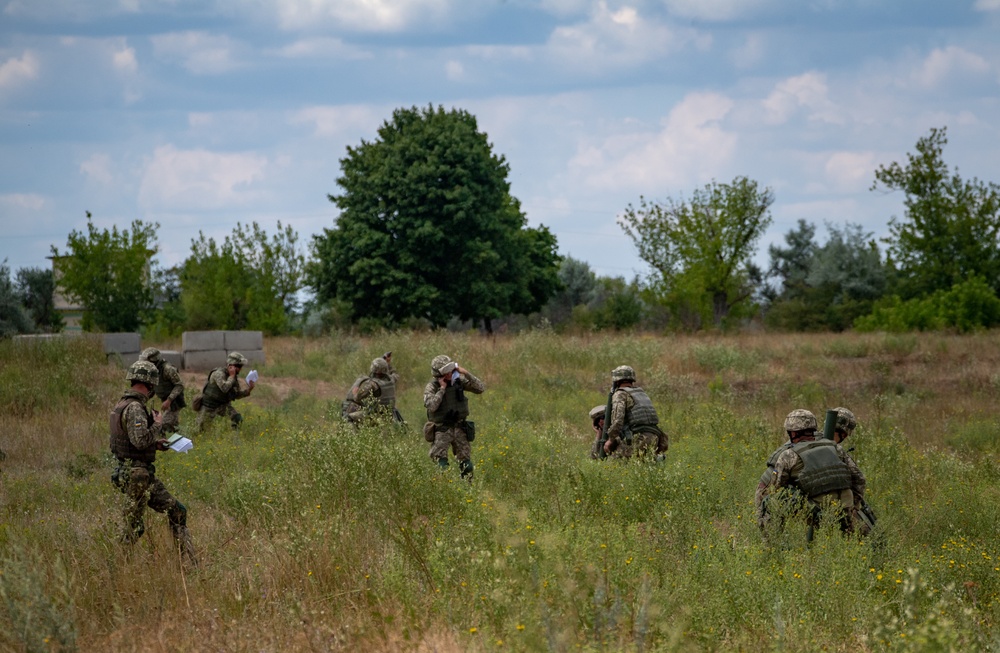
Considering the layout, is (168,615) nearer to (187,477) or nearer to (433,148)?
(187,477)

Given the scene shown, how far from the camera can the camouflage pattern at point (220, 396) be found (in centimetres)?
1402

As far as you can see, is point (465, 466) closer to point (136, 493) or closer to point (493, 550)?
point (136, 493)

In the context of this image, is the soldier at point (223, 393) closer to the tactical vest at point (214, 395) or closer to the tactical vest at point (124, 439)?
the tactical vest at point (214, 395)

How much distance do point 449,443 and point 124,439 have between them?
3.78 m

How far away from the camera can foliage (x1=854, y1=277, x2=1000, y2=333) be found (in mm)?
37031

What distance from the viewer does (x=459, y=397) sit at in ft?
35.7

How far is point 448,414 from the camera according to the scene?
35.4 ft

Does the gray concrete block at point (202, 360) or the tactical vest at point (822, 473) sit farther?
the gray concrete block at point (202, 360)

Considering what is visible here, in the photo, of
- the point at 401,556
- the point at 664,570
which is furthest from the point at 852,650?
the point at 401,556

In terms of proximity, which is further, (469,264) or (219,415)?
(469,264)

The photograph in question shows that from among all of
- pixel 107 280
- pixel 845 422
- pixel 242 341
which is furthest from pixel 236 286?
pixel 845 422

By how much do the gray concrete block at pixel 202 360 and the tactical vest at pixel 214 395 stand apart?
28.6 feet

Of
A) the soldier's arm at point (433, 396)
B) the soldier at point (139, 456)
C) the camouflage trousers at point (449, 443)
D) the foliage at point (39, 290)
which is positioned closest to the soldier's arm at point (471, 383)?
the soldier's arm at point (433, 396)

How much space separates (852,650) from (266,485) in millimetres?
5576
